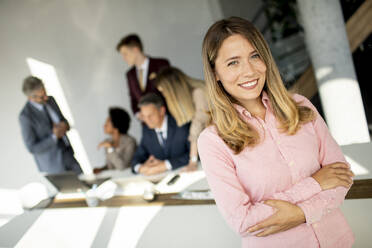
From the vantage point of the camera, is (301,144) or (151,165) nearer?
(301,144)

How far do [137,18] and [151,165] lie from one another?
2.67 m

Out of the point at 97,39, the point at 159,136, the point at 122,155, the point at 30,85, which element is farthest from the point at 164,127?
the point at 97,39

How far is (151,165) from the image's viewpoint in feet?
8.96

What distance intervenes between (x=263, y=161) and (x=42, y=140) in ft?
8.38

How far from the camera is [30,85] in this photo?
3143mm

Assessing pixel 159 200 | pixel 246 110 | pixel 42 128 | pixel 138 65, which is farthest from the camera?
pixel 138 65

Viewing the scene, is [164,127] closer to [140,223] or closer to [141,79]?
[140,223]

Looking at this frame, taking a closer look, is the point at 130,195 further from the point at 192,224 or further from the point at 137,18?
the point at 137,18

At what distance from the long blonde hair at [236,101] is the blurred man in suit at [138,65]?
242 cm

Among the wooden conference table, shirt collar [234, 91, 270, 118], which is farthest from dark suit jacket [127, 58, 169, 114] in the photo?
shirt collar [234, 91, 270, 118]

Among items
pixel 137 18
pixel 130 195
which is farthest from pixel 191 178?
pixel 137 18

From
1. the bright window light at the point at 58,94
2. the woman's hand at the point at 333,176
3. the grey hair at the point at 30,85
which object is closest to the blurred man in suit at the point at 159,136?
the bright window light at the point at 58,94

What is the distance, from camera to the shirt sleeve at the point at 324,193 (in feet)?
3.61

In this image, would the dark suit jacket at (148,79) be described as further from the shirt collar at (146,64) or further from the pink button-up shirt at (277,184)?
the pink button-up shirt at (277,184)
